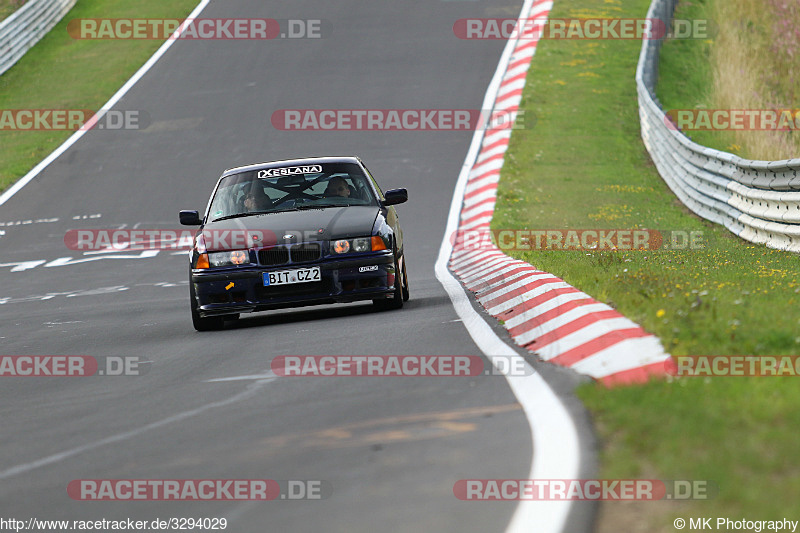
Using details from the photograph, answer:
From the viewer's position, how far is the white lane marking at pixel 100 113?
2359 centimetres

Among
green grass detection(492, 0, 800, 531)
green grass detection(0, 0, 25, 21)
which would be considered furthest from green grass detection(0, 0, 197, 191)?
green grass detection(492, 0, 800, 531)

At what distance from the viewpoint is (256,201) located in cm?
1178

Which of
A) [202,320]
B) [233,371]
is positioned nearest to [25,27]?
[202,320]

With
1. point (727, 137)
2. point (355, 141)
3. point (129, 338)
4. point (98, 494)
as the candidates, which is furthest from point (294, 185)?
point (727, 137)

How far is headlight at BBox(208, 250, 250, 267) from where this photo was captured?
10.7 meters

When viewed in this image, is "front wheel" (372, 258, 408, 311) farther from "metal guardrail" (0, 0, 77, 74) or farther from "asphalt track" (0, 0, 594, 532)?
"metal guardrail" (0, 0, 77, 74)

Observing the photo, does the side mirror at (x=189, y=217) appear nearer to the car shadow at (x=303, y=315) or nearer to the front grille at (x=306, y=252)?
the car shadow at (x=303, y=315)

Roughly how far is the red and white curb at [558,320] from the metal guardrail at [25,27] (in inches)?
767

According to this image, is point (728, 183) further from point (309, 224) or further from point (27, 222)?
point (27, 222)

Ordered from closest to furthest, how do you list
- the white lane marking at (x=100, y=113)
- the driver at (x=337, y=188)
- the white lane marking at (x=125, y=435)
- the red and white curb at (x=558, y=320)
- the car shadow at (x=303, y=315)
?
the white lane marking at (x=125, y=435) → the red and white curb at (x=558, y=320) → the car shadow at (x=303, y=315) → the driver at (x=337, y=188) → the white lane marking at (x=100, y=113)

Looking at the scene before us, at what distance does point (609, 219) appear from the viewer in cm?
1912

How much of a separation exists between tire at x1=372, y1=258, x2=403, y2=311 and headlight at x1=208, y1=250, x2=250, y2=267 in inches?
54.1

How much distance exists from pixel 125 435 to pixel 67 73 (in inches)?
1065

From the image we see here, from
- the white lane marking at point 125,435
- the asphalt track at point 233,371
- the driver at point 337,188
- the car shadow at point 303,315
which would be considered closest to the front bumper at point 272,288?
the asphalt track at point 233,371
